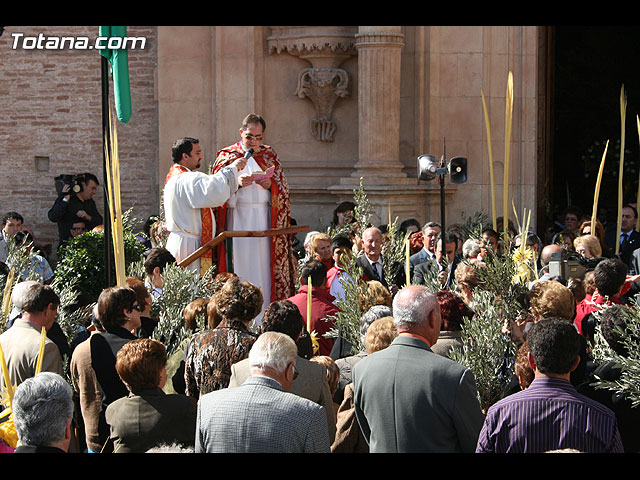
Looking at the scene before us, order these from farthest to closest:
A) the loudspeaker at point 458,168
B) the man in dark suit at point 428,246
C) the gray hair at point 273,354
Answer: the man in dark suit at point 428,246 < the loudspeaker at point 458,168 < the gray hair at point 273,354

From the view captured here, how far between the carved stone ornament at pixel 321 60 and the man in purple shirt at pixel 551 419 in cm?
975

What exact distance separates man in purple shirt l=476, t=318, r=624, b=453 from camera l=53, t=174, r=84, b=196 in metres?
10.2

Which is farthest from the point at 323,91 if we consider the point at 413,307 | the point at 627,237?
the point at 413,307

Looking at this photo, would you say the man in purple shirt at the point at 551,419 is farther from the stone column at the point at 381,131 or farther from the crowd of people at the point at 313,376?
the stone column at the point at 381,131

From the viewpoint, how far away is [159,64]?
542 inches

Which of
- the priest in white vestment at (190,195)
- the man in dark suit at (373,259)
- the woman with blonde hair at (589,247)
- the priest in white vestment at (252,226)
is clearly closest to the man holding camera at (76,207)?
the priest in white vestment at (252,226)

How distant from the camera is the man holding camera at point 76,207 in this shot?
43.4 ft

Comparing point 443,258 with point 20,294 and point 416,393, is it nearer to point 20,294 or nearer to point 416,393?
point 20,294

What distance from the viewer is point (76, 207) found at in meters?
13.3

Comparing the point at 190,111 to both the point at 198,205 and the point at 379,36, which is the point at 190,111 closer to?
the point at 379,36

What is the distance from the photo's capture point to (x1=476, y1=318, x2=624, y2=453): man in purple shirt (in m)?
3.85

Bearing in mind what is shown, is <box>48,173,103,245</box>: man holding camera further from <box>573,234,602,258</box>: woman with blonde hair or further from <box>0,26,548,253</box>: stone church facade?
<box>573,234,602,258</box>: woman with blonde hair

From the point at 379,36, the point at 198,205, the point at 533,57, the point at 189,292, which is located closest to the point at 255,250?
the point at 198,205

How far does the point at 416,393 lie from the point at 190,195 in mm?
5127
